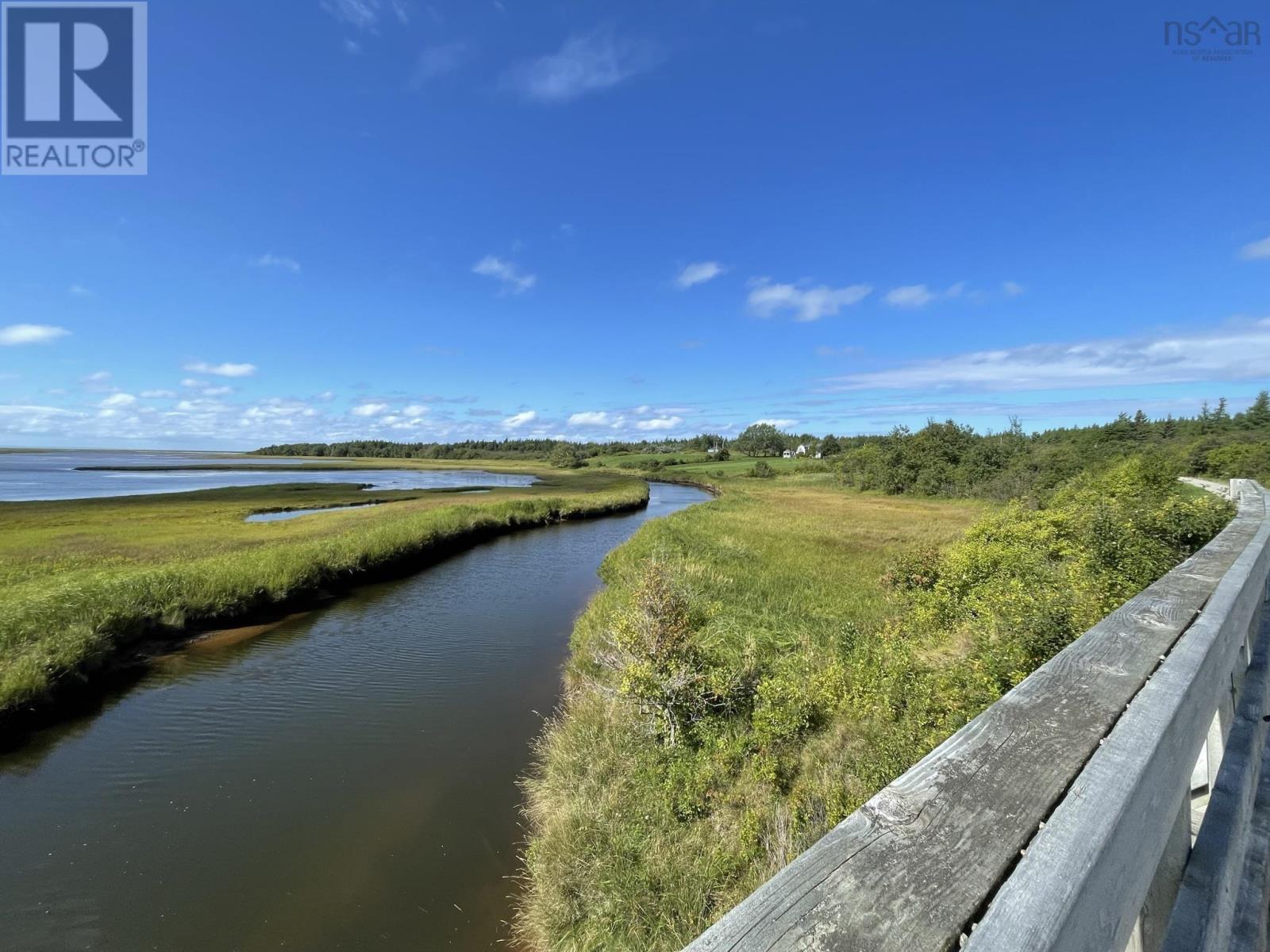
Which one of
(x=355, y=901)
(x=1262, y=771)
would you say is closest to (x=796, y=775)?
(x=1262, y=771)

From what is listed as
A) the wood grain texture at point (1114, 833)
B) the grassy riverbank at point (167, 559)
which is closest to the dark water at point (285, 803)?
the grassy riverbank at point (167, 559)

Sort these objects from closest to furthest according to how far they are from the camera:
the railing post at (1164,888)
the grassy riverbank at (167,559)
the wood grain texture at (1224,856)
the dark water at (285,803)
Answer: the railing post at (1164,888)
the wood grain texture at (1224,856)
the dark water at (285,803)
the grassy riverbank at (167,559)

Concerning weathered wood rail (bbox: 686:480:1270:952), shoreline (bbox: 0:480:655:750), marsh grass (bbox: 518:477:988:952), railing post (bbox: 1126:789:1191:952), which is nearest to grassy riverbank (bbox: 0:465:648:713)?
shoreline (bbox: 0:480:655:750)

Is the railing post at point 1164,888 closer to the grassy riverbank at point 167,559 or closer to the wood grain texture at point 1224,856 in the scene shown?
the wood grain texture at point 1224,856

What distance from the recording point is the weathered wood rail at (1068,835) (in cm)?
103

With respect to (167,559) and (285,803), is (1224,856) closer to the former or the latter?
(285,803)

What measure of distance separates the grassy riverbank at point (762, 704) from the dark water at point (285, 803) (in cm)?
114

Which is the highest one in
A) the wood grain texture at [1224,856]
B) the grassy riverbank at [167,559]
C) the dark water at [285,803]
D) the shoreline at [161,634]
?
the wood grain texture at [1224,856]

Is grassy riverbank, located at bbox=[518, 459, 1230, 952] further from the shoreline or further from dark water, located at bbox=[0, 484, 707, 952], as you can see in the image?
the shoreline

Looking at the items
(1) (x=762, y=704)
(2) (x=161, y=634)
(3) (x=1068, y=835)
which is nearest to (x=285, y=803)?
(1) (x=762, y=704)

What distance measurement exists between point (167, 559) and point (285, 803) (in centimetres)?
1920

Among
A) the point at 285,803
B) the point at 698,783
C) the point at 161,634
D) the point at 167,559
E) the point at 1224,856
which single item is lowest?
the point at 285,803

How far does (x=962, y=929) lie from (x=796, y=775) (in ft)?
23.7

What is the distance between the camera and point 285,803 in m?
8.93
